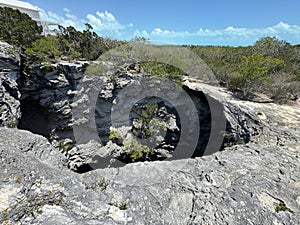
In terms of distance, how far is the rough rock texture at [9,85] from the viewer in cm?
695

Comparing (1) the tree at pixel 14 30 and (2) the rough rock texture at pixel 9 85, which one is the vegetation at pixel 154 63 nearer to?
(1) the tree at pixel 14 30

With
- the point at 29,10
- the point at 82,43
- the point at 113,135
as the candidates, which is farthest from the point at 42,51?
the point at 29,10

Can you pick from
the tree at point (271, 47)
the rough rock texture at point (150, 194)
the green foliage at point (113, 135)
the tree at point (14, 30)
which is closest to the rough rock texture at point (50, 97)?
the tree at point (14, 30)

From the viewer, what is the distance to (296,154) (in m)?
5.04

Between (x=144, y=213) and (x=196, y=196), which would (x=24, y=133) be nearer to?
(x=144, y=213)

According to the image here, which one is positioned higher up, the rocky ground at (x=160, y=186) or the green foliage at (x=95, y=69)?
the green foliage at (x=95, y=69)

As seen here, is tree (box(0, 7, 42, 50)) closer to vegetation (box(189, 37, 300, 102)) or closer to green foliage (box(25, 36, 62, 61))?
green foliage (box(25, 36, 62, 61))

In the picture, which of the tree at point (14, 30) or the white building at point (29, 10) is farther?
the white building at point (29, 10)

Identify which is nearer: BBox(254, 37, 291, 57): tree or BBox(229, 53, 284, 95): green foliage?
BBox(229, 53, 284, 95): green foliage

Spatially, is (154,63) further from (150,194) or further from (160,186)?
(150,194)

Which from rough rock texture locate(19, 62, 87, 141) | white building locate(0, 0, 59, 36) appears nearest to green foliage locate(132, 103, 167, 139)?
rough rock texture locate(19, 62, 87, 141)

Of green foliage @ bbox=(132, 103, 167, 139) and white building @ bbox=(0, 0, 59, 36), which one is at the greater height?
white building @ bbox=(0, 0, 59, 36)

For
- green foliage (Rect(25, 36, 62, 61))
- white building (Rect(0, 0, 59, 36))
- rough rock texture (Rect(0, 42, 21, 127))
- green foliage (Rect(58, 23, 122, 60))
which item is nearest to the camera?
rough rock texture (Rect(0, 42, 21, 127))

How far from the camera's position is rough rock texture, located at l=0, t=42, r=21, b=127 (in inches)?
274
